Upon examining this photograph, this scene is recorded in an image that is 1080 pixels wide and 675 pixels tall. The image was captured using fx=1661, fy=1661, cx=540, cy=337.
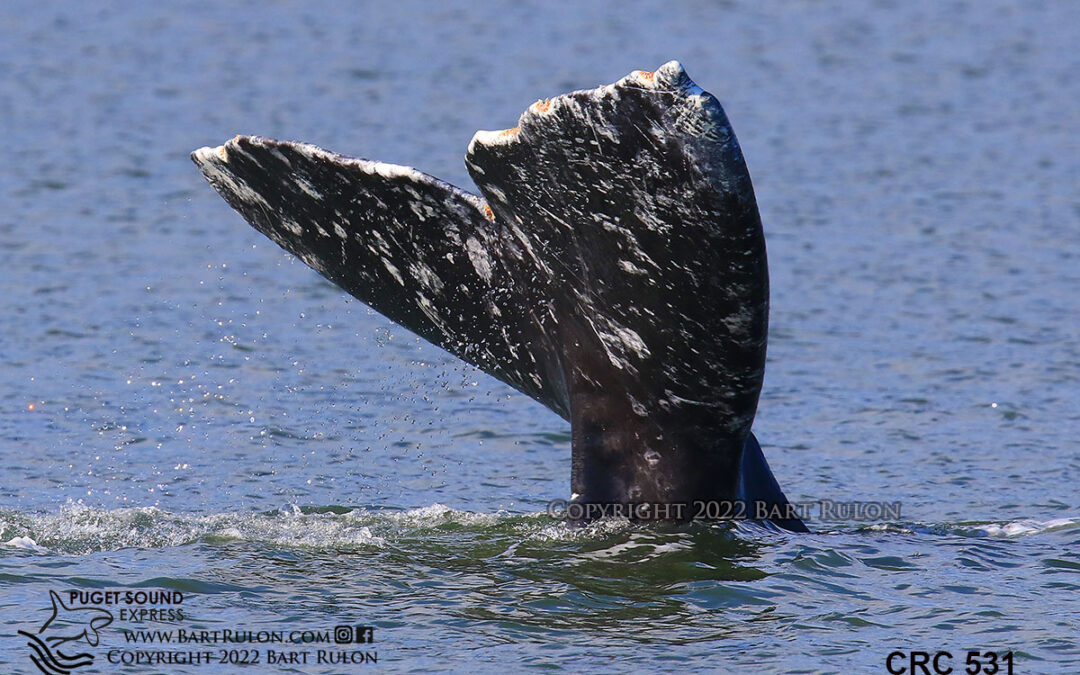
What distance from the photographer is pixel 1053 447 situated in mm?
11086

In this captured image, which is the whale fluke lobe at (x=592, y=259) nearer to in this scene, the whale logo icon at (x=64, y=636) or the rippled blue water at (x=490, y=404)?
the rippled blue water at (x=490, y=404)

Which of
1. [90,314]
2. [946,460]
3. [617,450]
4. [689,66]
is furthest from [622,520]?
[689,66]

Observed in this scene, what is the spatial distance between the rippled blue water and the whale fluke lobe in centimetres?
69

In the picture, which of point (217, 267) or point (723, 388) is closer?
point (723, 388)

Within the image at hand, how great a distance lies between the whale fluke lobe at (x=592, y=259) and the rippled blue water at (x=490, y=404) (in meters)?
0.69

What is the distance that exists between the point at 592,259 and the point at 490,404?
5562 mm

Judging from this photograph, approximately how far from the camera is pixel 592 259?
675cm

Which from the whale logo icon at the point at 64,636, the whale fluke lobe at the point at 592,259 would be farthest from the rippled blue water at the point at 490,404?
the whale fluke lobe at the point at 592,259

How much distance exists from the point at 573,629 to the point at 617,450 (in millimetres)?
823

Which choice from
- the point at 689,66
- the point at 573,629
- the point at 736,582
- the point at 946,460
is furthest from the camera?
the point at 689,66

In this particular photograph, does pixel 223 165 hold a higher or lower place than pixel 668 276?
higher

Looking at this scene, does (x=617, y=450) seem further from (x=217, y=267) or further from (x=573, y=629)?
(x=217, y=267)

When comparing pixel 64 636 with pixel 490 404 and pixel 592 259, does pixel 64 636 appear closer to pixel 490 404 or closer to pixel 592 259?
pixel 592 259

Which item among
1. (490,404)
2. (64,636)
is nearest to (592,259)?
(64,636)
